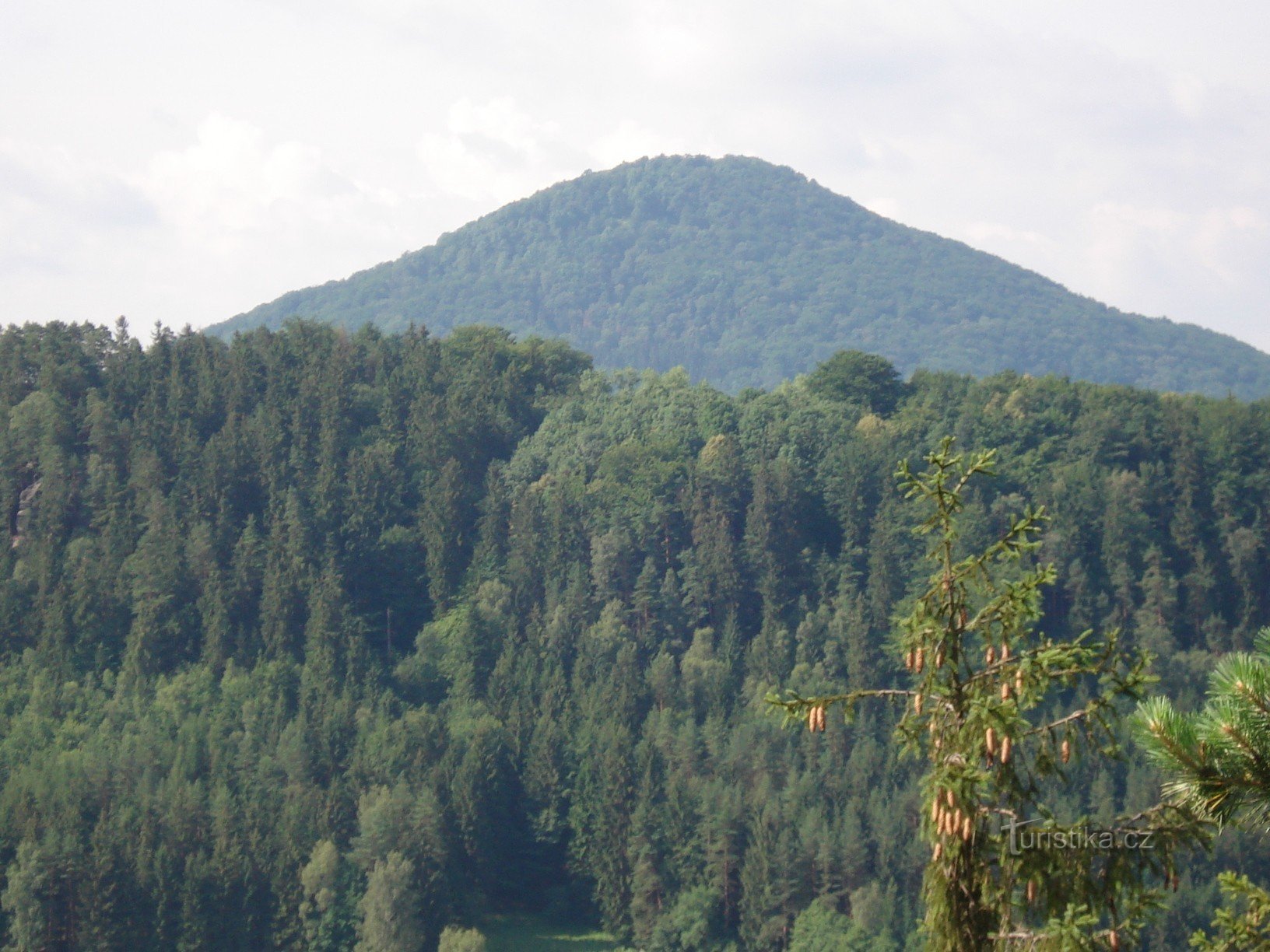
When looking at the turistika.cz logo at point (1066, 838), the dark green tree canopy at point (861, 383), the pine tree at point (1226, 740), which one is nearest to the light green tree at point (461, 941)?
the dark green tree canopy at point (861, 383)

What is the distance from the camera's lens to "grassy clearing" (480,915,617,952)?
57.0 m

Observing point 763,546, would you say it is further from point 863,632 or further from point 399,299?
point 399,299

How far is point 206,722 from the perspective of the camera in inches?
2574

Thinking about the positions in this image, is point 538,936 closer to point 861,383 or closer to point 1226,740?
point 861,383

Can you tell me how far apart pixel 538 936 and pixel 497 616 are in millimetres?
21132

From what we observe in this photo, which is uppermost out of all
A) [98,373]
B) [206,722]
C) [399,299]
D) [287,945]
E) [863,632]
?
[399,299]

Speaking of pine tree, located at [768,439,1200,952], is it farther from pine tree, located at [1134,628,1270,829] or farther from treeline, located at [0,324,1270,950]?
treeline, located at [0,324,1270,950]

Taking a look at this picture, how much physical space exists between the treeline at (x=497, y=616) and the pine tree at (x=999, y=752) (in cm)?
4421

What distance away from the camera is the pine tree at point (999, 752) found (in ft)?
30.1

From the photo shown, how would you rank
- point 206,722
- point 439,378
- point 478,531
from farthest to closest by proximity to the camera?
Result: 1. point 439,378
2. point 478,531
3. point 206,722

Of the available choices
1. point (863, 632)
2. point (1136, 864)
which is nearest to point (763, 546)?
point (863, 632)

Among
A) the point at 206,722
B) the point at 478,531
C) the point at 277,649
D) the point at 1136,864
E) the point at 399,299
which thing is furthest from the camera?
the point at 399,299

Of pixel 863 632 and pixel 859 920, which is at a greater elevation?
pixel 863 632

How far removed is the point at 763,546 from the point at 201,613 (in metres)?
29.1
